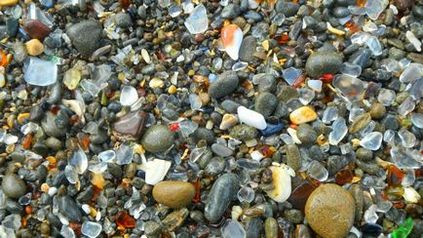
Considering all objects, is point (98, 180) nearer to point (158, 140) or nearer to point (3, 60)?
point (158, 140)

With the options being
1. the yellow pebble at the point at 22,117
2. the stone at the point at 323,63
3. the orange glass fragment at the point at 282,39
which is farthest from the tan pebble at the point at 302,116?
the yellow pebble at the point at 22,117

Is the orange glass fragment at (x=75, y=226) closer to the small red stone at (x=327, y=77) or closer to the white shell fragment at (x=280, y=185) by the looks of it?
the white shell fragment at (x=280, y=185)

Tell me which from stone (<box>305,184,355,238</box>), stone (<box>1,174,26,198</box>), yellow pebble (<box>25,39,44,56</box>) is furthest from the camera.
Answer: yellow pebble (<box>25,39,44,56</box>)

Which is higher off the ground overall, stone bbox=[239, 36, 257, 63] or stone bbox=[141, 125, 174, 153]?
stone bbox=[239, 36, 257, 63]

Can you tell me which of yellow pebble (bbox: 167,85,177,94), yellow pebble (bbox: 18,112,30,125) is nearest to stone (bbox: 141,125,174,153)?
yellow pebble (bbox: 167,85,177,94)

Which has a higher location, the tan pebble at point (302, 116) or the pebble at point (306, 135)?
the tan pebble at point (302, 116)

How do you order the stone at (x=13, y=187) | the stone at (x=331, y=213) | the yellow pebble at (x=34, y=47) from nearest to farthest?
the stone at (x=331, y=213)
the stone at (x=13, y=187)
the yellow pebble at (x=34, y=47)

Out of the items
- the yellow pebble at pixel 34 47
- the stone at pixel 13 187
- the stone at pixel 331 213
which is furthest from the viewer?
the yellow pebble at pixel 34 47

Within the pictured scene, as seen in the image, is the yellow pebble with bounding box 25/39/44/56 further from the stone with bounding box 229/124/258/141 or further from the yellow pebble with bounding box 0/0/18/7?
A: the stone with bounding box 229/124/258/141
